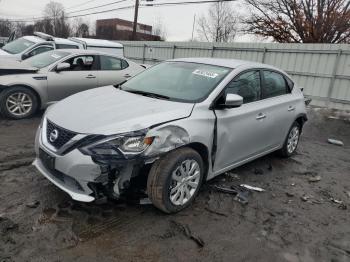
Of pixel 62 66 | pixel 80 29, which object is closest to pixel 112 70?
pixel 62 66

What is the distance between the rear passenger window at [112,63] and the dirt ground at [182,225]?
3.78 metres

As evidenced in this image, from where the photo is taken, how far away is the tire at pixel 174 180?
3.23 m

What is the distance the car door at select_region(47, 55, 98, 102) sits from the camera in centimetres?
708

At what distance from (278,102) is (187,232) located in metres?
2.67

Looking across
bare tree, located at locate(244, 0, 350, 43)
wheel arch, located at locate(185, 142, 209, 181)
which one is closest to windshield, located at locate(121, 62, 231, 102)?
wheel arch, located at locate(185, 142, 209, 181)

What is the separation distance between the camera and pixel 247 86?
445cm

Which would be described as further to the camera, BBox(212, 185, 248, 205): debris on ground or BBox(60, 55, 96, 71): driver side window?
BBox(60, 55, 96, 71): driver side window

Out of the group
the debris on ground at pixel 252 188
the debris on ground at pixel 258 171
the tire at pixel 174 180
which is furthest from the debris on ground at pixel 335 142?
the tire at pixel 174 180

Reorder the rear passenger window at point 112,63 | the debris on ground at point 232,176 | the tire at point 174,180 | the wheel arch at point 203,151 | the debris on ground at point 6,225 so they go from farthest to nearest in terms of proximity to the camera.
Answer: the rear passenger window at point 112,63
the debris on ground at point 232,176
the wheel arch at point 203,151
the tire at point 174,180
the debris on ground at point 6,225

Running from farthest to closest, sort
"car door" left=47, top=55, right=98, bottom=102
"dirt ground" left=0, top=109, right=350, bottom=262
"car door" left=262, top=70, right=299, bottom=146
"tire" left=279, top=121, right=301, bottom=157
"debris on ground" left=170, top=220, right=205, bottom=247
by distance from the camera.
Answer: "car door" left=47, top=55, right=98, bottom=102
"tire" left=279, top=121, right=301, bottom=157
"car door" left=262, top=70, right=299, bottom=146
"debris on ground" left=170, top=220, right=205, bottom=247
"dirt ground" left=0, top=109, right=350, bottom=262

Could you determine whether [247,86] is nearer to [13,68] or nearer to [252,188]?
[252,188]

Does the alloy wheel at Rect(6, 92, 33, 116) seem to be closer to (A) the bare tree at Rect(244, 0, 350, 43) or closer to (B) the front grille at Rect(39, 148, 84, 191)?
(B) the front grille at Rect(39, 148, 84, 191)

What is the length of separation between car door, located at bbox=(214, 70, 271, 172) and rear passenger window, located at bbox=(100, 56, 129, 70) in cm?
448

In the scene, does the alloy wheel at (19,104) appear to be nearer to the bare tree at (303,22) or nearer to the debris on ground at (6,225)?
the debris on ground at (6,225)
